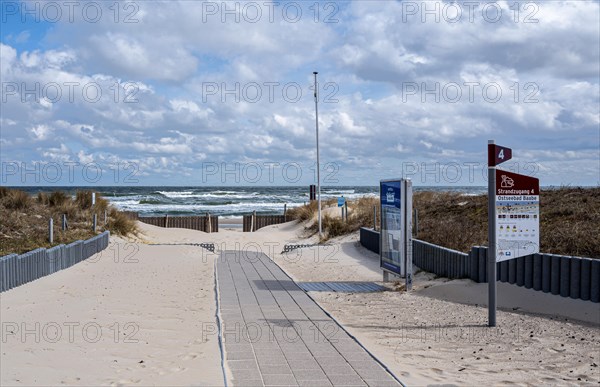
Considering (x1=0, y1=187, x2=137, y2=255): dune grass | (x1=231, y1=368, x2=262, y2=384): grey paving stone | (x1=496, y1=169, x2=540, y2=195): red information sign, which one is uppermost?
(x1=496, y1=169, x2=540, y2=195): red information sign

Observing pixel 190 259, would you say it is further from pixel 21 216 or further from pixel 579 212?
pixel 579 212

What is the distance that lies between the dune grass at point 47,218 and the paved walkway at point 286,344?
826 cm

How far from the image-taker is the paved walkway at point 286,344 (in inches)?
281

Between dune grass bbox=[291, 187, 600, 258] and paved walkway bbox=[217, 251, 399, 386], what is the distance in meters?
4.92

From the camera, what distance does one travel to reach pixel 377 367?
755cm

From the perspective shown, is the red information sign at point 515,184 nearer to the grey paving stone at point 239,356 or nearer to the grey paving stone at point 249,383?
the grey paving stone at point 239,356

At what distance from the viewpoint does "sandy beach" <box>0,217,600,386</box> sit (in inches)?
292

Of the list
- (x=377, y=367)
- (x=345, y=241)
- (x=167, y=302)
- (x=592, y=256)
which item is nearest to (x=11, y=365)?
(x=377, y=367)

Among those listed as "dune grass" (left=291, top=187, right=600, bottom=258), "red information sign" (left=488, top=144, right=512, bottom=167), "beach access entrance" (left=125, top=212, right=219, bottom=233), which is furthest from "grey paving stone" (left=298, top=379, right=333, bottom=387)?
"beach access entrance" (left=125, top=212, right=219, bottom=233)

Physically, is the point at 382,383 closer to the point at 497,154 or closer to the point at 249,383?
the point at 249,383

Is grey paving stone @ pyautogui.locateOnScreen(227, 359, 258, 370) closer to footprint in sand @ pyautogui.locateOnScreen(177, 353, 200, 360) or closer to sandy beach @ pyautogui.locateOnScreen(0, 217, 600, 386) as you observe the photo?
sandy beach @ pyautogui.locateOnScreen(0, 217, 600, 386)

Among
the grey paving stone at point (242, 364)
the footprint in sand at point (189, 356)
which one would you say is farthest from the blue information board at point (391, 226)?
the grey paving stone at point (242, 364)

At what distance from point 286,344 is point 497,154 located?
165 inches

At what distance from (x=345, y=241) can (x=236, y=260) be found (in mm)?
5354
